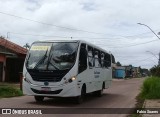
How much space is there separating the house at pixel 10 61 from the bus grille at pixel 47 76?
22.2 meters

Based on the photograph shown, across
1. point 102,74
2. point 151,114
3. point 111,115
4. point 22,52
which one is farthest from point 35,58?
point 22,52

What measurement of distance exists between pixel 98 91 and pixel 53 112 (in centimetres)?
980

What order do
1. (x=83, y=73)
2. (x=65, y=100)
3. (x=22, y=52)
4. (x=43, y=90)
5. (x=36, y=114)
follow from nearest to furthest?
(x=36, y=114) < (x=43, y=90) < (x=83, y=73) < (x=65, y=100) < (x=22, y=52)

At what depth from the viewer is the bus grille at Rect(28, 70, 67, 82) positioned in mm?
15797

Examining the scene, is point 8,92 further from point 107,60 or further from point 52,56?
point 107,60

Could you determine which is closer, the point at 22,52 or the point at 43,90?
the point at 43,90

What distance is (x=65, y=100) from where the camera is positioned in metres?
18.8

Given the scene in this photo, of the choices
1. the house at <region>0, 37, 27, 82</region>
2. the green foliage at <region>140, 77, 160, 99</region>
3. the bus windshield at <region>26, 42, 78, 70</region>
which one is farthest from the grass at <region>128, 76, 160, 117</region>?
the house at <region>0, 37, 27, 82</region>

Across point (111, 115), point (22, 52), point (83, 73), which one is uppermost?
point (22, 52)

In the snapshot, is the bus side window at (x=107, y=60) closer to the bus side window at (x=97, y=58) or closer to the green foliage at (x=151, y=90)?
the bus side window at (x=97, y=58)

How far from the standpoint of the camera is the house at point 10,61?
127 feet

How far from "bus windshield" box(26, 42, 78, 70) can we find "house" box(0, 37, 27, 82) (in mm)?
21485

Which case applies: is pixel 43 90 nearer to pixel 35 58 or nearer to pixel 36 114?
pixel 35 58

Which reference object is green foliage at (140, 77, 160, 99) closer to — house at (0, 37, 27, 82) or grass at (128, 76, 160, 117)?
grass at (128, 76, 160, 117)
